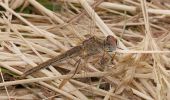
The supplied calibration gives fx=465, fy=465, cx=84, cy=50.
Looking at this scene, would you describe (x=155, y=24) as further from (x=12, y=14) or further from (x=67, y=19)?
(x=12, y=14)

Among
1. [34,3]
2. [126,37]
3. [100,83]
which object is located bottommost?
[100,83]

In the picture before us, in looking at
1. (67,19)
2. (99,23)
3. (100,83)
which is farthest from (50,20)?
(100,83)

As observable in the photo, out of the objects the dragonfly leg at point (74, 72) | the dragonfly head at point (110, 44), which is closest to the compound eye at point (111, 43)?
the dragonfly head at point (110, 44)

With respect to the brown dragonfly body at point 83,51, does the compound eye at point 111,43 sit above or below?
above

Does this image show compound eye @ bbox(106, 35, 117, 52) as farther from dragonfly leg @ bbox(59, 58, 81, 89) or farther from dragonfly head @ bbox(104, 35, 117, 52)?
dragonfly leg @ bbox(59, 58, 81, 89)

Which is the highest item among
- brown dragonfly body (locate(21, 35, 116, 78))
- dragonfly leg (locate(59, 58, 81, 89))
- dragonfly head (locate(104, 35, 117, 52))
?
dragonfly head (locate(104, 35, 117, 52))

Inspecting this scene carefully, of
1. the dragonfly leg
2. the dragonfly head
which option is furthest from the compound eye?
the dragonfly leg

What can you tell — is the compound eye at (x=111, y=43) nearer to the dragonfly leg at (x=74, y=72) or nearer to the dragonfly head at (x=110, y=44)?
the dragonfly head at (x=110, y=44)
